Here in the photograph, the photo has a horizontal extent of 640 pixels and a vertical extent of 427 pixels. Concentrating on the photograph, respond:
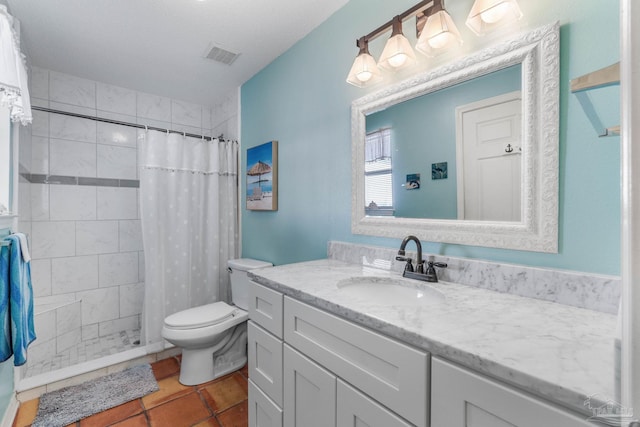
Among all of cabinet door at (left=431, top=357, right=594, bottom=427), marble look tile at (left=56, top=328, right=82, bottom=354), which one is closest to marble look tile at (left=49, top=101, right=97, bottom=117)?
marble look tile at (left=56, top=328, right=82, bottom=354)

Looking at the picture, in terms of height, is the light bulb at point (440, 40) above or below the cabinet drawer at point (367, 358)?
above

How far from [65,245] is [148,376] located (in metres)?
1.41

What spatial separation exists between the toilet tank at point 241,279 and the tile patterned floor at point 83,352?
102 centimetres

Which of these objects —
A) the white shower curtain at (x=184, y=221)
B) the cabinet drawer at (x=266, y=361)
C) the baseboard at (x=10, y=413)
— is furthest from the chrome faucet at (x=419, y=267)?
the baseboard at (x=10, y=413)

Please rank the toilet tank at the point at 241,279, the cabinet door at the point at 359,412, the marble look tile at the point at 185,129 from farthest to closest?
the marble look tile at the point at 185,129, the toilet tank at the point at 241,279, the cabinet door at the point at 359,412

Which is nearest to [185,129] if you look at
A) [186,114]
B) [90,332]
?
[186,114]

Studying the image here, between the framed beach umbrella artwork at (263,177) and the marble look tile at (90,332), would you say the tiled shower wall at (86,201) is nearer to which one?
the marble look tile at (90,332)

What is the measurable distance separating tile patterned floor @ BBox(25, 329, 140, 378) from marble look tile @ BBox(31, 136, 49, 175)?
4.58 ft

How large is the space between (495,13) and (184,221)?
7.72ft

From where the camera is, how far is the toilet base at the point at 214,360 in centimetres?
195

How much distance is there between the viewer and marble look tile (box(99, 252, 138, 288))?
2.66 meters

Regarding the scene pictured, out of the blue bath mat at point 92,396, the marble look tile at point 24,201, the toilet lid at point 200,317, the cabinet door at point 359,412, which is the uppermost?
the marble look tile at point 24,201

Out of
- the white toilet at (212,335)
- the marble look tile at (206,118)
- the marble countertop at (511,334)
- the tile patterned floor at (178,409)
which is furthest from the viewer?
the marble look tile at (206,118)

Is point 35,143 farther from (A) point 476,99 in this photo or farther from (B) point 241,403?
(A) point 476,99
